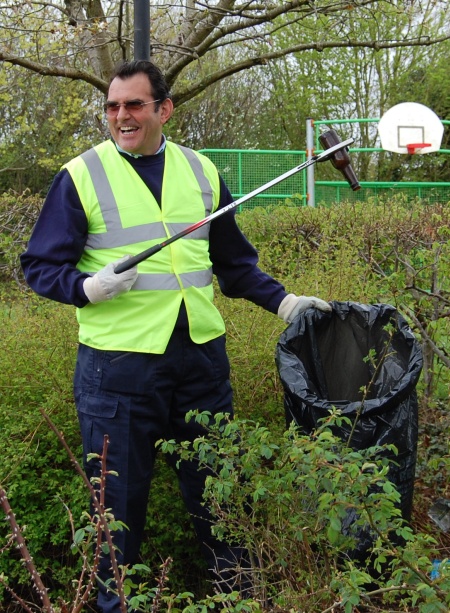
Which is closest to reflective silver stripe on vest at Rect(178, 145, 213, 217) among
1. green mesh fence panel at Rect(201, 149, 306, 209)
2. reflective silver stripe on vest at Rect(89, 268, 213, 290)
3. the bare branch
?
reflective silver stripe on vest at Rect(89, 268, 213, 290)

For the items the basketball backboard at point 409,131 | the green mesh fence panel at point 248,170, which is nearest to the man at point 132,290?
the green mesh fence panel at point 248,170

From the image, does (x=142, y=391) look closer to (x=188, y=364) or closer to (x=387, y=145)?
(x=188, y=364)

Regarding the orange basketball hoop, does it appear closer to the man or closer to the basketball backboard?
the basketball backboard

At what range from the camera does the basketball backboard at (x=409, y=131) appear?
14.8 m

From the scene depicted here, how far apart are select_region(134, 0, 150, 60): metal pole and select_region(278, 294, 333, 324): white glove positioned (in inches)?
71.3

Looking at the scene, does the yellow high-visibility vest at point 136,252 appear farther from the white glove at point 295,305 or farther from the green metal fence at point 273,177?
the green metal fence at point 273,177

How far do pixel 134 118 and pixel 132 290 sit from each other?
1.90 feet

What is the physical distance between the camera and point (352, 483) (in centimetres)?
201

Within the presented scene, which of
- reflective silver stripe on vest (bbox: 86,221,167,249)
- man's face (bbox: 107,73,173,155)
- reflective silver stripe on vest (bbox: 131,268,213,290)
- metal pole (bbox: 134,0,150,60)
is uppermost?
metal pole (bbox: 134,0,150,60)

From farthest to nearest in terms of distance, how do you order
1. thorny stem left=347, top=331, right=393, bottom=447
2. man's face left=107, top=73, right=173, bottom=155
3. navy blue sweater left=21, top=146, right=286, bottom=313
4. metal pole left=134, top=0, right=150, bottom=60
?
metal pole left=134, top=0, right=150, bottom=60
man's face left=107, top=73, right=173, bottom=155
navy blue sweater left=21, top=146, right=286, bottom=313
thorny stem left=347, top=331, right=393, bottom=447

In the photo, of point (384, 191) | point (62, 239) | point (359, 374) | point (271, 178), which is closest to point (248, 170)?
point (271, 178)

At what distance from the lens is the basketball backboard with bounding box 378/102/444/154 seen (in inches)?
A: 584

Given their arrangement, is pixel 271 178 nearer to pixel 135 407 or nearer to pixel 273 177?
pixel 273 177

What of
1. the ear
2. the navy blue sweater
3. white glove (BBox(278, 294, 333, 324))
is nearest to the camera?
the navy blue sweater
